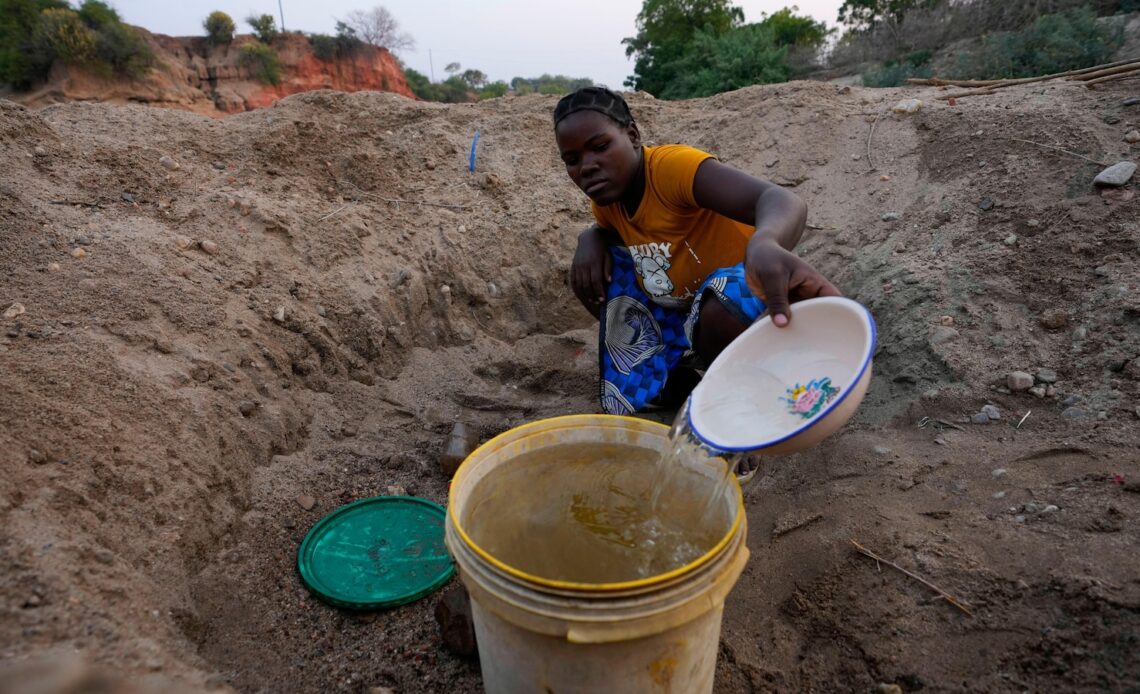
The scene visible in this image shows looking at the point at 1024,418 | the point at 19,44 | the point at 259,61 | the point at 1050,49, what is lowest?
the point at 1024,418

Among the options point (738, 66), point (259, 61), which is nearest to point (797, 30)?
point (738, 66)

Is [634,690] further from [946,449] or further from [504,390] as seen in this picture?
[504,390]

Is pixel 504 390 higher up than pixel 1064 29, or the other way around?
pixel 1064 29

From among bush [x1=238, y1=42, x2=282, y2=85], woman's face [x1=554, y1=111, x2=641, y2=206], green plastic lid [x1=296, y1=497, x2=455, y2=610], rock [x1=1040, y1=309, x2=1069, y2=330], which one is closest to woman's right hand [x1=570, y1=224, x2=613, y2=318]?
woman's face [x1=554, y1=111, x2=641, y2=206]

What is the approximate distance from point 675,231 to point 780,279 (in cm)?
79

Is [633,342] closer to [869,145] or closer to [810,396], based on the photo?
[810,396]

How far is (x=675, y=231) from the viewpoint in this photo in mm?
2188

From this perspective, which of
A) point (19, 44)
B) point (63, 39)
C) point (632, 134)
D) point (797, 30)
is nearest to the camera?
point (632, 134)

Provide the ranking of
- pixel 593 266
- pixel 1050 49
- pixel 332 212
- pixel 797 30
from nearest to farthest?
pixel 593 266 → pixel 332 212 → pixel 1050 49 → pixel 797 30

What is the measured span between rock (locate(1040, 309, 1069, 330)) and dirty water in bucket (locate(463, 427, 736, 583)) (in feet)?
5.19

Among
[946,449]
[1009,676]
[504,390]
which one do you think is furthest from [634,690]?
[504,390]

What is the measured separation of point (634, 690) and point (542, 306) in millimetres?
2521

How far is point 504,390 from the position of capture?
10.0ft

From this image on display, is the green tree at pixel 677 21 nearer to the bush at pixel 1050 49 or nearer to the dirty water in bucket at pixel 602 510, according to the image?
the bush at pixel 1050 49
